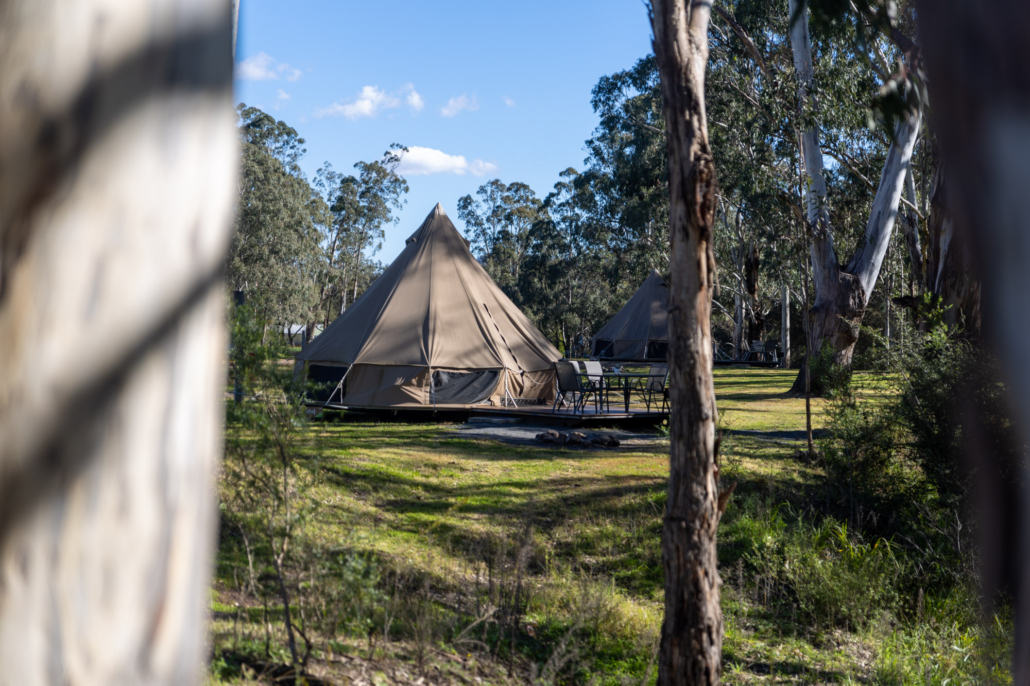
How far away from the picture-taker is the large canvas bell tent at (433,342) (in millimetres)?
11914

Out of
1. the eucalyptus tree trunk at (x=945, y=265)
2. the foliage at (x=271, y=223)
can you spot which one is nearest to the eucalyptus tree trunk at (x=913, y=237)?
the eucalyptus tree trunk at (x=945, y=265)

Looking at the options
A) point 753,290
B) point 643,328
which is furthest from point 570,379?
point 753,290

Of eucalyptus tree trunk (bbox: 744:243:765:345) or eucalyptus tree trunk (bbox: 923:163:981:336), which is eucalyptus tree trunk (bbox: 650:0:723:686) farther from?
eucalyptus tree trunk (bbox: 744:243:765:345)

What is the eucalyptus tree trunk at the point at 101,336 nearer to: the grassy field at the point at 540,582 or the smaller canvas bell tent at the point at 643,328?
the grassy field at the point at 540,582

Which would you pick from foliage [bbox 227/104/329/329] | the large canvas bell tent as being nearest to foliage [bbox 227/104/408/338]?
foliage [bbox 227/104/329/329]

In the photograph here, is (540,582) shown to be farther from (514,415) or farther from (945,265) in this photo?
(945,265)

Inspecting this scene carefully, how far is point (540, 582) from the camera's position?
5152 mm

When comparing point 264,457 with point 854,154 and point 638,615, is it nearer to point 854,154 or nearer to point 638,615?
point 638,615

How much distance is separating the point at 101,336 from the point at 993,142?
1652 millimetres

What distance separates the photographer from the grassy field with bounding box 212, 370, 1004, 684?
11.6ft

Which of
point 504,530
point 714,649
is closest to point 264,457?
point 714,649

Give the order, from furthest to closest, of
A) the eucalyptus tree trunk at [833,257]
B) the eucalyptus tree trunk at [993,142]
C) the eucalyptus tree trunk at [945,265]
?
the eucalyptus tree trunk at [833,257]
the eucalyptus tree trunk at [945,265]
the eucalyptus tree trunk at [993,142]

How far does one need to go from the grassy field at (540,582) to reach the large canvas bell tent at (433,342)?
132 inches

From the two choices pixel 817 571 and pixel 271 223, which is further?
pixel 271 223
